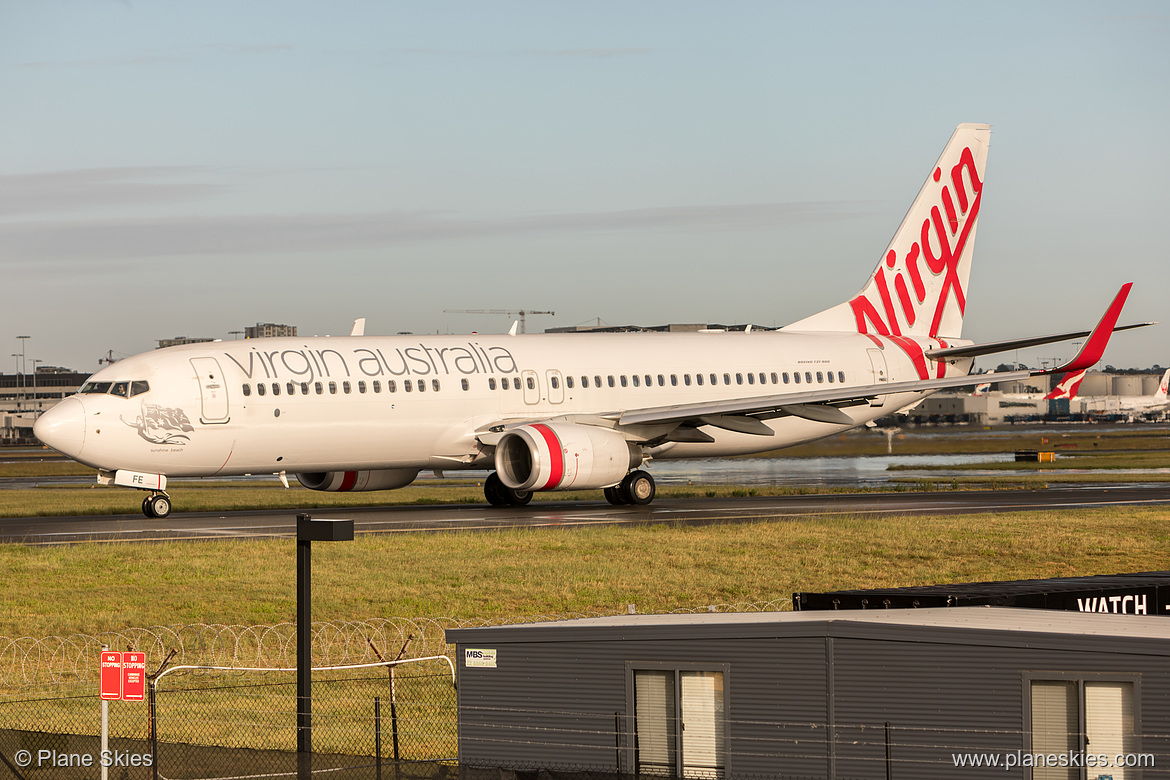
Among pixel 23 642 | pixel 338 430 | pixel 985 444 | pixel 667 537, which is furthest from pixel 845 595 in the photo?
pixel 985 444

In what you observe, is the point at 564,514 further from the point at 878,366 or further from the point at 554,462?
the point at 878,366

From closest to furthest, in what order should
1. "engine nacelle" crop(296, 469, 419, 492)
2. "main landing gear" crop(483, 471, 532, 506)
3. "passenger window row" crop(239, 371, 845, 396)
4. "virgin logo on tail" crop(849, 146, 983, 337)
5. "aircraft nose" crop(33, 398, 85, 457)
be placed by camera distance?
"aircraft nose" crop(33, 398, 85, 457) < "passenger window row" crop(239, 371, 845, 396) < "engine nacelle" crop(296, 469, 419, 492) < "main landing gear" crop(483, 471, 532, 506) < "virgin logo on tail" crop(849, 146, 983, 337)

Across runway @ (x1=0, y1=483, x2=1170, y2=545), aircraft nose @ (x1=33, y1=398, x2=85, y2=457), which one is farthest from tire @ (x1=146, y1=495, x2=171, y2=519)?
aircraft nose @ (x1=33, y1=398, x2=85, y2=457)

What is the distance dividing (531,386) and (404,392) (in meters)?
4.04

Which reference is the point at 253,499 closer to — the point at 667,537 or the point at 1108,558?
the point at 667,537

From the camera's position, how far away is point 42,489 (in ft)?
185

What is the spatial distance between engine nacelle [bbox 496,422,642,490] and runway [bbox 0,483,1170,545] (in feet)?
3.19

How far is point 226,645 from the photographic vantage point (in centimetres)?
2073

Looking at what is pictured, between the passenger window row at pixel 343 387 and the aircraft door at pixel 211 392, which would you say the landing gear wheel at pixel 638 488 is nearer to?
the passenger window row at pixel 343 387

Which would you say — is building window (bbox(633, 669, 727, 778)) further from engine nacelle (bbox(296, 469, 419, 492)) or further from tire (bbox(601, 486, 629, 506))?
tire (bbox(601, 486, 629, 506))

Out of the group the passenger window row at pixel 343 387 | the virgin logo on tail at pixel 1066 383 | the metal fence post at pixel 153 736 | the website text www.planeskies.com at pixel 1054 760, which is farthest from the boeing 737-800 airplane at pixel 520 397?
the website text www.planeskies.com at pixel 1054 760

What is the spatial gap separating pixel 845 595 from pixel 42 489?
158ft

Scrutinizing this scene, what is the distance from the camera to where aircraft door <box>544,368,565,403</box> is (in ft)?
130

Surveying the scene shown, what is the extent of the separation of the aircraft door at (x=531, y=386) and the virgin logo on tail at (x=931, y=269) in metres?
13.6
